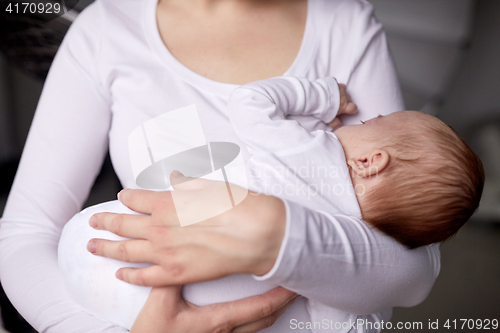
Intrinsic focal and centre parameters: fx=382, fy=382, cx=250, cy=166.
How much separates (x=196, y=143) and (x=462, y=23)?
5.50ft

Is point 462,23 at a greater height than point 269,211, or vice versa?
point 462,23

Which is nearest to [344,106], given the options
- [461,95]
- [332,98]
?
[332,98]

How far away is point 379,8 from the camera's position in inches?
76.3

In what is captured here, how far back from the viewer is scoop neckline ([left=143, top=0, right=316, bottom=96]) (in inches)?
31.5

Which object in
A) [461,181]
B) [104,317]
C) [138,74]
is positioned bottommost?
[104,317]

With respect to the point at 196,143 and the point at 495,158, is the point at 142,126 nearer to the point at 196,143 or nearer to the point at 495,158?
the point at 196,143

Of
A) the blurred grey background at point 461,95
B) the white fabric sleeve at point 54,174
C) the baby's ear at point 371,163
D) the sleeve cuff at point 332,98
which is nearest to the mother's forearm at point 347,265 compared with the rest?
the baby's ear at point 371,163

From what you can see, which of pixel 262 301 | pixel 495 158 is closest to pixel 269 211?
pixel 262 301

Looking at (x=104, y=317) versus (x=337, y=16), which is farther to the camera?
(x=337, y=16)

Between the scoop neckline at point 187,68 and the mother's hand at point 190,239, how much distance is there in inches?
10.7

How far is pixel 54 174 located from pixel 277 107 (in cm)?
49

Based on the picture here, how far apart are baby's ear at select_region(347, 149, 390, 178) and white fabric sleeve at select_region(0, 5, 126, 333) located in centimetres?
55

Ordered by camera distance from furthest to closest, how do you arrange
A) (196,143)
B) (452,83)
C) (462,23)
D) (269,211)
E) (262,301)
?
(452,83) < (462,23) < (196,143) < (262,301) < (269,211)

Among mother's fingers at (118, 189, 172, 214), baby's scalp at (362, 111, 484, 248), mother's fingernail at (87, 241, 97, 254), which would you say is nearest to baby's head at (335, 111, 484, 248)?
baby's scalp at (362, 111, 484, 248)
